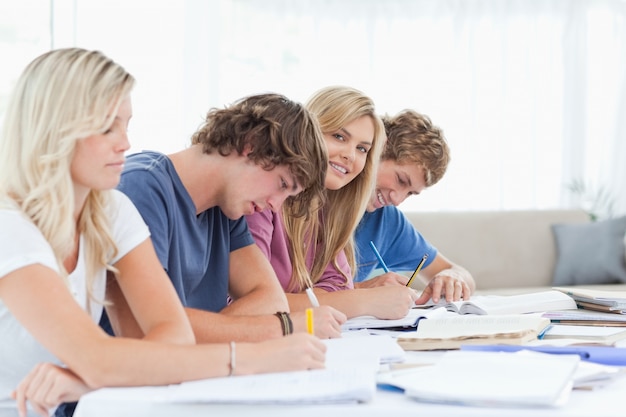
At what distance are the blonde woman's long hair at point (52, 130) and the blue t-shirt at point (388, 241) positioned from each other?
151 cm

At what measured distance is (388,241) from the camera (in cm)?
280

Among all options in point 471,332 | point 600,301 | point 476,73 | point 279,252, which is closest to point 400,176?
point 279,252

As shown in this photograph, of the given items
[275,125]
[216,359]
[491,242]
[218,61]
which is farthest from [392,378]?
[218,61]

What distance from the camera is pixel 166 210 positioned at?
1631 millimetres

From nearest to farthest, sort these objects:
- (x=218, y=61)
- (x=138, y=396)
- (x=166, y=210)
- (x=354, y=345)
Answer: (x=138, y=396) < (x=354, y=345) < (x=166, y=210) < (x=218, y=61)

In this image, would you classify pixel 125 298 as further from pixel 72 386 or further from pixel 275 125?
pixel 275 125

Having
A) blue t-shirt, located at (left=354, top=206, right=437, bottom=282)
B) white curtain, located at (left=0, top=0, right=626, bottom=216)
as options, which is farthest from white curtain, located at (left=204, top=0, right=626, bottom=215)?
→ blue t-shirt, located at (left=354, top=206, right=437, bottom=282)

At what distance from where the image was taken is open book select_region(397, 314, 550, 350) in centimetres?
148

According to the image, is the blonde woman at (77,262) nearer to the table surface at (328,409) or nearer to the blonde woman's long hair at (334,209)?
the table surface at (328,409)

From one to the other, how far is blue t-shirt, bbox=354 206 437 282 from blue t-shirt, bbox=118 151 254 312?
85 cm

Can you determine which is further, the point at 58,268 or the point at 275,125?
the point at 275,125

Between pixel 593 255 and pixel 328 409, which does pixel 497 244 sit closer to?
pixel 593 255

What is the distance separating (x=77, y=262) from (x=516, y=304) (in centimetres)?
111

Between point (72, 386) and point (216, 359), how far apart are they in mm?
195
